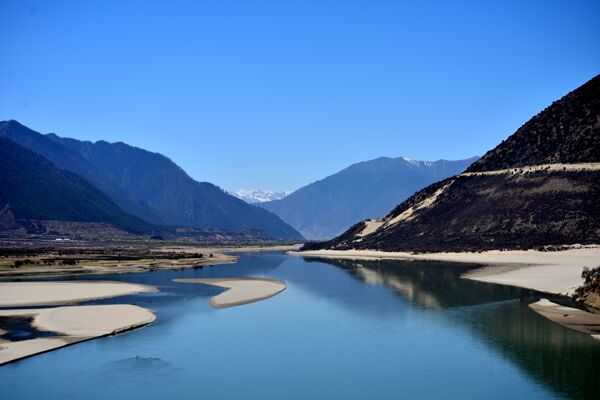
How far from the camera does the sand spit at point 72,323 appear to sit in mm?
35031

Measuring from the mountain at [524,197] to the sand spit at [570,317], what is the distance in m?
51.1

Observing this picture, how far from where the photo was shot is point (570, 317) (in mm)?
44000

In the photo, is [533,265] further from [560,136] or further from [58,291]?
[58,291]

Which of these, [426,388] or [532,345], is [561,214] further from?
[426,388]

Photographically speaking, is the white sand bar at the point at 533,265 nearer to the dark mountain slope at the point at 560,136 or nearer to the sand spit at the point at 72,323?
the dark mountain slope at the point at 560,136

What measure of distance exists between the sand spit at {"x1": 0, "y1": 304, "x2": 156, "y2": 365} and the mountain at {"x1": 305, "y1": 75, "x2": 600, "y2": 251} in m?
76.1

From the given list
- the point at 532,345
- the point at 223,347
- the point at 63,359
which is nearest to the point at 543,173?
the point at 532,345

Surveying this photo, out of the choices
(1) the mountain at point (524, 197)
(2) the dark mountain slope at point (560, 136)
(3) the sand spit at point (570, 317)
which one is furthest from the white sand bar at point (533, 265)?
(2) the dark mountain slope at point (560, 136)

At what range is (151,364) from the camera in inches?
1270

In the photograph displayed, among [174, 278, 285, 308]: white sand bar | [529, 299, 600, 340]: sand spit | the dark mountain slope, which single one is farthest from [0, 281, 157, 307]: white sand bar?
the dark mountain slope

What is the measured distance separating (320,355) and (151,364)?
990 cm

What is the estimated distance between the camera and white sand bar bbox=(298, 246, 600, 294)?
64875 millimetres

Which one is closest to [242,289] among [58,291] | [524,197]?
[58,291]

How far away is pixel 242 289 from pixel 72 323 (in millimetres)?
27934
